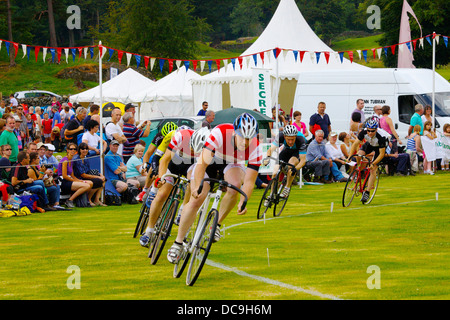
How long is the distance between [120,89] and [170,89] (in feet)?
16.3

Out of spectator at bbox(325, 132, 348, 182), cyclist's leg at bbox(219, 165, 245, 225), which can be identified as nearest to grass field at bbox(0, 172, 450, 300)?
cyclist's leg at bbox(219, 165, 245, 225)

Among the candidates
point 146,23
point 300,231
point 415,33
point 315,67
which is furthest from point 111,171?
point 146,23

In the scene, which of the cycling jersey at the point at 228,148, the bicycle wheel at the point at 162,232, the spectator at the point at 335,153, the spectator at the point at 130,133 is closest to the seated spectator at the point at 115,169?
the spectator at the point at 130,133

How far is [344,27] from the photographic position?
114188 mm

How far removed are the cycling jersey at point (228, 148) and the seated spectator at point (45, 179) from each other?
799 cm

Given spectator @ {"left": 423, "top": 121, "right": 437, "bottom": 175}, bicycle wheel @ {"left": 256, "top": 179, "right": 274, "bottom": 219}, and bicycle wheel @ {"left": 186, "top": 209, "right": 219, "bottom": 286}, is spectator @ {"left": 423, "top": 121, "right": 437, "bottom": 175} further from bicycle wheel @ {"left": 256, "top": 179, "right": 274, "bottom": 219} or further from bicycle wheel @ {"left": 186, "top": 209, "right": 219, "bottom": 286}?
bicycle wheel @ {"left": 186, "top": 209, "right": 219, "bottom": 286}

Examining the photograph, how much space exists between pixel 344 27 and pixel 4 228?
102673 millimetres

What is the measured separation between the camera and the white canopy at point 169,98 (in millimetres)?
42094

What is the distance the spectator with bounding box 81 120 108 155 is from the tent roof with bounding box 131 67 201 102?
69.5 feet

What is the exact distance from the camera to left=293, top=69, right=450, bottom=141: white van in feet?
88.5

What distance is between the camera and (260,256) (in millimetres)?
11570

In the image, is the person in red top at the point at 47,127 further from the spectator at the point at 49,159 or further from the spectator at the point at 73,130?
the spectator at the point at 49,159
